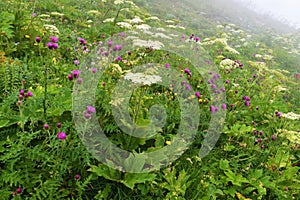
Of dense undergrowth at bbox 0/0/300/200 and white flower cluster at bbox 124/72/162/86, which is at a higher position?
white flower cluster at bbox 124/72/162/86

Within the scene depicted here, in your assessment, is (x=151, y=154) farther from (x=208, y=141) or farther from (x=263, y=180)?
(x=263, y=180)

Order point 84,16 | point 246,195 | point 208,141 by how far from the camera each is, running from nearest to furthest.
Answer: point 246,195
point 208,141
point 84,16

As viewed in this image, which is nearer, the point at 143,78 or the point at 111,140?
the point at 143,78

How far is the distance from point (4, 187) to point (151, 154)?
1.34 m

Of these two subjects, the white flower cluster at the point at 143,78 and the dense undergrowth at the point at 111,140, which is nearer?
the dense undergrowth at the point at 111,140

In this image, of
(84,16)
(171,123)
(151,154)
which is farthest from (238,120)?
(84,16)

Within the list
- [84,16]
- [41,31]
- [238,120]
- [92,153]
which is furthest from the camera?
[84,16]

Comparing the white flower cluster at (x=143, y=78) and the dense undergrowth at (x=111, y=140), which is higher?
the white flower cluster at (x=143, y=78)

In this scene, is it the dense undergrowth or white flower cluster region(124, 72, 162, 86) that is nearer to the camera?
the dense undergrowth

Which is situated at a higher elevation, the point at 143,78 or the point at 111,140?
the point at 143,78

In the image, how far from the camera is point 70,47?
4695 mm

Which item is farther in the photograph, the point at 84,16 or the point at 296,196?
the point at 84,16

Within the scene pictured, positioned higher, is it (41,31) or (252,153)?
(41,31)

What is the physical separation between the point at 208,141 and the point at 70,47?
296cm
